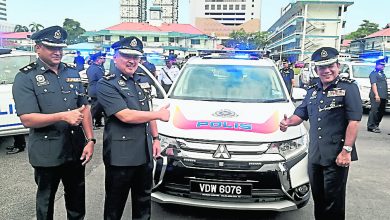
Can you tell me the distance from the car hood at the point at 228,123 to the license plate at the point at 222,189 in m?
0.40

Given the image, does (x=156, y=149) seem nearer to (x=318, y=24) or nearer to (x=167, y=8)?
(x=318, y=24)

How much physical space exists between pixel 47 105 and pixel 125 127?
0.60 metres

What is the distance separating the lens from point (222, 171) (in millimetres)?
3355

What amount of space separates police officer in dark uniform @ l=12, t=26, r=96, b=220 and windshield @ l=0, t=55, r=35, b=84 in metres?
3.64

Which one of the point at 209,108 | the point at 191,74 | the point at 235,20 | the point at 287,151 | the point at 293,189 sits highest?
the point at 235,20

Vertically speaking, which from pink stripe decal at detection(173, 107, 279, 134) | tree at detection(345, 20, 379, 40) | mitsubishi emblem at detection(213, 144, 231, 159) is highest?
tree at detection(345, 20, 379, 40)

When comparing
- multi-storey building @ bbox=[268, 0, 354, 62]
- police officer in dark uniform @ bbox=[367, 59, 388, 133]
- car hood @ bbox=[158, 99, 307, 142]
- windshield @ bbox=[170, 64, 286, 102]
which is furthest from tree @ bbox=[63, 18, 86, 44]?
car hood @ bbox=[158, 99, 307, 142]

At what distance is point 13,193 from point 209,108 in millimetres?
2503

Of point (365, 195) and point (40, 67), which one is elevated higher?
point (40, 67)

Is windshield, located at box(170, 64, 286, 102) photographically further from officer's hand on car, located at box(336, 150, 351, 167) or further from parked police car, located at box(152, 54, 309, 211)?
officer's hand on car, located at box(336, 150, 351, 167)

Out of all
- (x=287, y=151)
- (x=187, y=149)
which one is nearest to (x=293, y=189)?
(x=287, y=151)

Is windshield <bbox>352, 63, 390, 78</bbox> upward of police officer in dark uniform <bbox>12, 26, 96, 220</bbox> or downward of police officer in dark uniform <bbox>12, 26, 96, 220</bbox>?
upward

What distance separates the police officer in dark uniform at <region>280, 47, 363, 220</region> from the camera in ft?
9.84

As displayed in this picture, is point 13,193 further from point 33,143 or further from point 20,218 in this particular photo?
point 33,143
